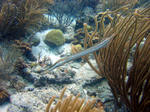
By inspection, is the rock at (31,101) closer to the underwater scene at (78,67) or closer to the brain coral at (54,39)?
the underwater scene at (78,67)

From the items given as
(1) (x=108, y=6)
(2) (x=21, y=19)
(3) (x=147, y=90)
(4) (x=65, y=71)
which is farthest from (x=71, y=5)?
(3) (x=147, y=90)

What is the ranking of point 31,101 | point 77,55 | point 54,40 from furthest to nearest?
point 54,40, point 31,101, point 77,55

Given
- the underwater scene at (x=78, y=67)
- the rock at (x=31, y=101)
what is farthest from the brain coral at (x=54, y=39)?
the rock at (x=31, y=101)

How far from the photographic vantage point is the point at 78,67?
511cm

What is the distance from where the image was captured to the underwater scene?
8.15 feet

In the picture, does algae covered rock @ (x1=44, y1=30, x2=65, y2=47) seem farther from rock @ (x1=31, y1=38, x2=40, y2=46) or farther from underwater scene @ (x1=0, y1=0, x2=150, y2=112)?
rock @ (x1=31, y1=38, x2=40, y2=46)

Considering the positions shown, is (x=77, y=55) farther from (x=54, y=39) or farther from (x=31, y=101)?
(x=54, y=39)

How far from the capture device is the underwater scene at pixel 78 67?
8.15ft

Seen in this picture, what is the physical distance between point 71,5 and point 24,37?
5814 mm

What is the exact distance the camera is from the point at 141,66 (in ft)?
8.26

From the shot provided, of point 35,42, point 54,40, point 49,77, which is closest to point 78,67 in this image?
point 49,77

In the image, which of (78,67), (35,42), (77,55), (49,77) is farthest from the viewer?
(35,42)

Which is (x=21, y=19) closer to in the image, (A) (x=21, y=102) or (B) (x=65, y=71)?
(B) (x=65, y=71)

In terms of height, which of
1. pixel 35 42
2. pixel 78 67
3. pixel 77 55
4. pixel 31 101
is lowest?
pixel 31 101
